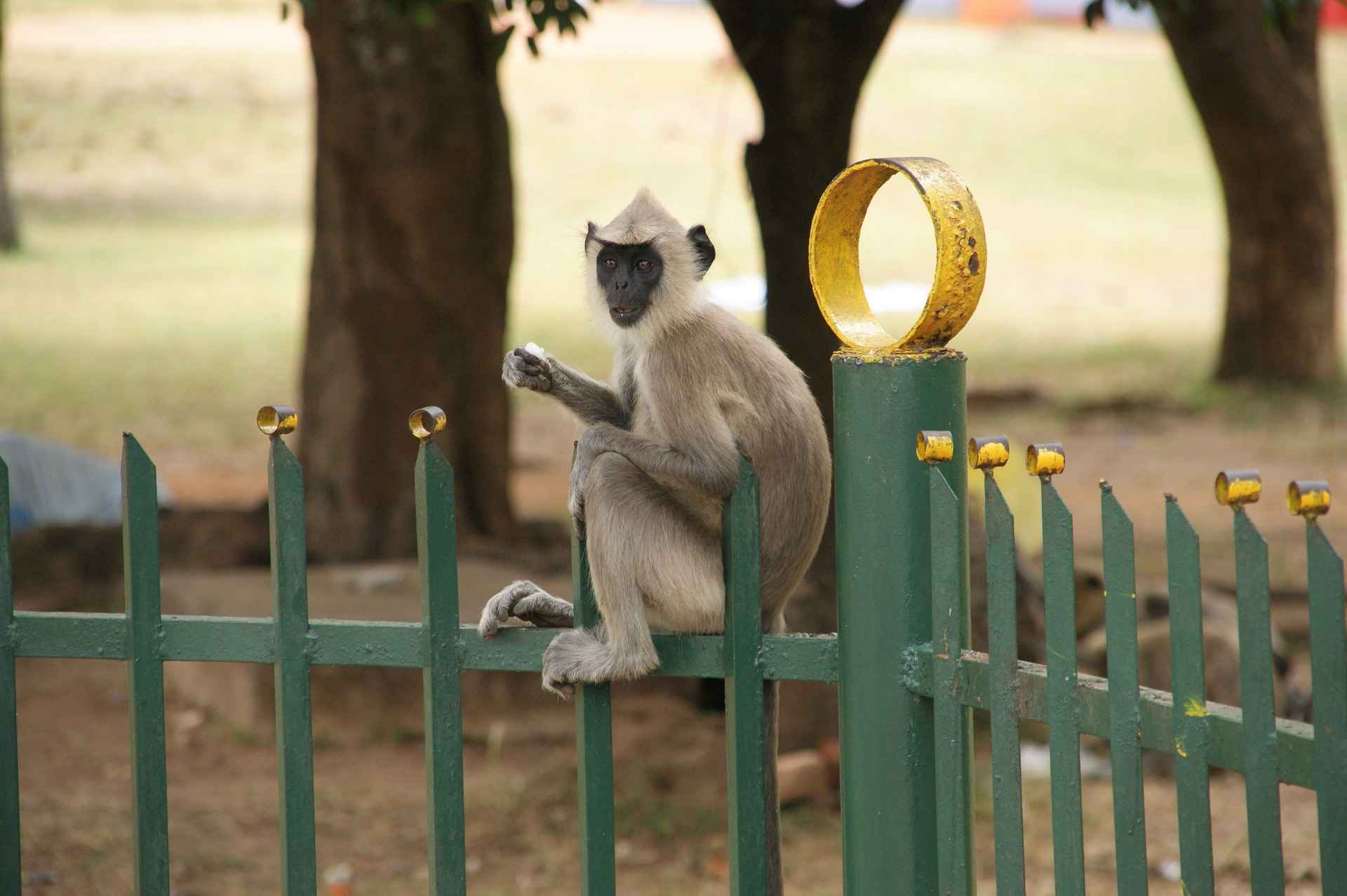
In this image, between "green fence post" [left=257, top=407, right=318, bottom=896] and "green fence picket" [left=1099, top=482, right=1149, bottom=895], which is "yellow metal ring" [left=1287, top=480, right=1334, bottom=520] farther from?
"green fence post" [left=257, top=407, right=318, bottom=896]

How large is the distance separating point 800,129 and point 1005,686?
139 inches

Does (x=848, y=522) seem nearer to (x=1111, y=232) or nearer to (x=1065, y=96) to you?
(x=1111, y=232)

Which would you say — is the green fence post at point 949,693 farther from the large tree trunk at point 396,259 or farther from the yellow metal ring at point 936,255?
the large tree trunk at point 396,259

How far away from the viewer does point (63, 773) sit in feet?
18.3

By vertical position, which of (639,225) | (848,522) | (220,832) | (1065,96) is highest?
(1065,96)

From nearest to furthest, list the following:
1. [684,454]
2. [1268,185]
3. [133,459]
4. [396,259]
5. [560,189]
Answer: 1. [133,459]
2. [684,454]
3. [396,259]
4. [1268,185]
5. [560,189]

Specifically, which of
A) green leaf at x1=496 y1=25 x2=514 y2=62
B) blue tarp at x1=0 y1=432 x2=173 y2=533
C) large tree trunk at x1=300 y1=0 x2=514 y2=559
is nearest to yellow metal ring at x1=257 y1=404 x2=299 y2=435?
green leaf at x1=496 y1=25 x2=514 y2=62

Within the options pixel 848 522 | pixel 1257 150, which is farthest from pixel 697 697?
pixel 1257 150

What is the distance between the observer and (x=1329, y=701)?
1742 mm

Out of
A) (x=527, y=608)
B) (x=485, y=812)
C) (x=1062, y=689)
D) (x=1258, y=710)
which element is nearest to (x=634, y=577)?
(x=527, y=608)

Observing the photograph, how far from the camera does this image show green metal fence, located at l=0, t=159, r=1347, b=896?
1902mm

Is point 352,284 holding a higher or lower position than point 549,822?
higher

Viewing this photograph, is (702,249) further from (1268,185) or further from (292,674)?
(1268,185)

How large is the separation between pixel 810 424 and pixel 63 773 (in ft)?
11.7
